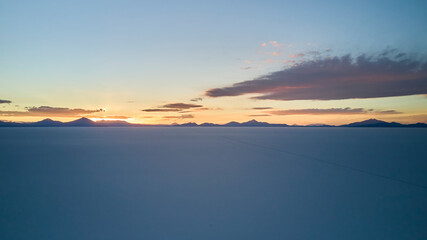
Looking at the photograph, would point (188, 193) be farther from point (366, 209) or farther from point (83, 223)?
point (366, 209)

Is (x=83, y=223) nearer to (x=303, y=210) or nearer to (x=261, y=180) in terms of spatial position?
(x=303, y=210)

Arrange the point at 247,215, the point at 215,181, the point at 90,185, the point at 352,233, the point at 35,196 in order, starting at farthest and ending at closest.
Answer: the point at 215,181 < the point at 90,185 < the point at 35,196 < the point at 247,215 < the point at 352,233

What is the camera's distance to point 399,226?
5.27 metres

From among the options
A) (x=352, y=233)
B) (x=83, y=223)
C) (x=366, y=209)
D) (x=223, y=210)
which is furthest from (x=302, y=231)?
(x=83, y=223)

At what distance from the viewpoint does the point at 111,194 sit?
7.77m

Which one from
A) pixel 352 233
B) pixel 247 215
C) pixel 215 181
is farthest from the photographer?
pixel 215 181

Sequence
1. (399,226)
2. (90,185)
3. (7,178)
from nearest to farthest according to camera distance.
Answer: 1. (399,226)
2. (90,185)
3. (7,178)

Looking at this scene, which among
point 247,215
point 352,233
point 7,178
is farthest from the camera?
point 7,178

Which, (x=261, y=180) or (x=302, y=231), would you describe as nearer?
(x=302, y=231)

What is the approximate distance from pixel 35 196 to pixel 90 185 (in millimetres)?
1622

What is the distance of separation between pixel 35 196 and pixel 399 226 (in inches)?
363

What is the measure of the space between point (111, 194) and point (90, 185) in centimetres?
161

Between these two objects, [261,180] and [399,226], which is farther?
[261,180]

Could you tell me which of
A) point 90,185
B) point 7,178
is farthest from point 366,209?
point 7,178
